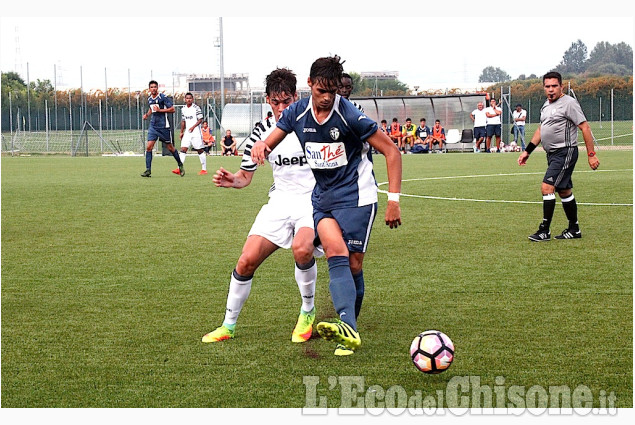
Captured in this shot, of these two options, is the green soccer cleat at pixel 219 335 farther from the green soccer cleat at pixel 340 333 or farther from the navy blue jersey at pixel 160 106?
the navy blue jersey at pixel 160 106

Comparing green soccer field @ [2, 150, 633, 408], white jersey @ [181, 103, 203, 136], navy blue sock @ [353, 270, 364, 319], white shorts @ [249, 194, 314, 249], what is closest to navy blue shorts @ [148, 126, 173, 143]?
white jersey @ [181, 103, 203, 136]

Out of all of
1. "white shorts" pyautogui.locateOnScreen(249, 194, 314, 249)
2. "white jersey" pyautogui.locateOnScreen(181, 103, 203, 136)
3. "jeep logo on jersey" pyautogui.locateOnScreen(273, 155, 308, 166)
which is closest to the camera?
"white shorts" pyautogui.locateOnScreen(249, 194, 314, 249)

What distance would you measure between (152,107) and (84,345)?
17536 mm

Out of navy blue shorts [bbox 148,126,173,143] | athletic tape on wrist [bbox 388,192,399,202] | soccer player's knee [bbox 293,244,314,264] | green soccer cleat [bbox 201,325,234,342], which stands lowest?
green soccer cleat [bbox 201,325,234,342]

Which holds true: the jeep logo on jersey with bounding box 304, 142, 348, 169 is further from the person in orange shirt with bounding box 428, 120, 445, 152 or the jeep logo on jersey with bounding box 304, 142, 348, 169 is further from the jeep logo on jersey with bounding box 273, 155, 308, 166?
the person in orange shirt with bounding box 428, 120, 445, 152

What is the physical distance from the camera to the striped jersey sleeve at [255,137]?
662 cm

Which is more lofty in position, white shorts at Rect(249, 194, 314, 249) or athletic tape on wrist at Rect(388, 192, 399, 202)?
athletic tape on wrist at Rect(388, 192, 399, 202)

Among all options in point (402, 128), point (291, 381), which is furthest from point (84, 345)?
point (402, 128)

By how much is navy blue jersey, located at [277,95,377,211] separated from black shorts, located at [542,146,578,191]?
223 inches

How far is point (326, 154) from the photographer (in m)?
6.06

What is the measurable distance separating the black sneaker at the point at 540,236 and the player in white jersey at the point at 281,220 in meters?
5.13

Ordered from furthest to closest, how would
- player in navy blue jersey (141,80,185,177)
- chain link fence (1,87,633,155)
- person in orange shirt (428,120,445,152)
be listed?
chain link fence (1,87,633,155)
person in orange shirt (428,120,445,152)
player in navy blue jersey (141,80,185,177)

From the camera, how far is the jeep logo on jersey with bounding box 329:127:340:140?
19.6 feet

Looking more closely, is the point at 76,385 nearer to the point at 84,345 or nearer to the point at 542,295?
the point at 84,345
